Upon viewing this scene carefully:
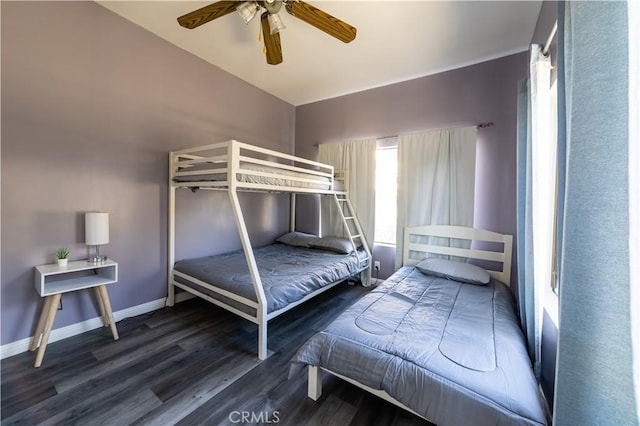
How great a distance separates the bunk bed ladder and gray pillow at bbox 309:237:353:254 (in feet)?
0.28

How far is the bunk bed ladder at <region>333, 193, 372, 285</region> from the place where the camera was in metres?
3.53

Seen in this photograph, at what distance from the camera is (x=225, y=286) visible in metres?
2.24

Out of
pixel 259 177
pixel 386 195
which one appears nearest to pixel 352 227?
pixel 386 195

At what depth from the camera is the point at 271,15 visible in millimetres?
1787

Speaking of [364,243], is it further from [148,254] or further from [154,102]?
[154,102]

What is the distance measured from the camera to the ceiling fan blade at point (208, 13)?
5.80 ft

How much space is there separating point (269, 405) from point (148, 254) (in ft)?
6.87

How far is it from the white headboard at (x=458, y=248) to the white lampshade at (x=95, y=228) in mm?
3257

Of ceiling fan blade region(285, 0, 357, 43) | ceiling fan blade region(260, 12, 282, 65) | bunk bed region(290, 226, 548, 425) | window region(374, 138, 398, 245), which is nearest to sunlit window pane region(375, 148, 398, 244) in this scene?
window region(374, 138, 398, 245)

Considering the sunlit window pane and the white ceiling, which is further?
the sunlit window pane

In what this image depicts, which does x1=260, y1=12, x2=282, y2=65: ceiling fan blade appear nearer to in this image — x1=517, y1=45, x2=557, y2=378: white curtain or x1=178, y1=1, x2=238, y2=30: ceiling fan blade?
x1=178, y1=1, x2=238, y2=30: ceiling fan blade

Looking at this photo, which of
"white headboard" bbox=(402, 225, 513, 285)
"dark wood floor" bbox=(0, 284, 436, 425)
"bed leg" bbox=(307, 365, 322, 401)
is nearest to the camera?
"dark wood floor" bbox=(0, 284, 436, 425)

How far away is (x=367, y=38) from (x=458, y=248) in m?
2.59

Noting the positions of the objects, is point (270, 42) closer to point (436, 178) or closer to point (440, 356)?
point (436, 178)
